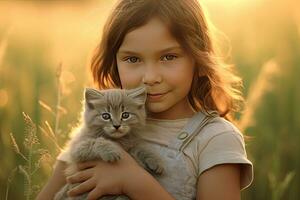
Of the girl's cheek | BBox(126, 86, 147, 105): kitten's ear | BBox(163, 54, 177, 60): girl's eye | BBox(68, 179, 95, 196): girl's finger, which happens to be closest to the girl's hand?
BBox(68, 179, 95, 196): girl's finger

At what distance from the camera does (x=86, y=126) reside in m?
2.62

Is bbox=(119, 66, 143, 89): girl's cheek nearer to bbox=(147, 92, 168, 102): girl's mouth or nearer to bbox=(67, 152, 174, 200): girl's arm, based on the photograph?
bbox=(147, 92, 168, 102): girl's mouth

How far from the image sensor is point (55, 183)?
9.27 feet

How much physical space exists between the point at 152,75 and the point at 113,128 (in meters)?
0.27

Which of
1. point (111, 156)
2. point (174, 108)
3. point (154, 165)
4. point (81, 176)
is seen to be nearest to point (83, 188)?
point (81, 176)

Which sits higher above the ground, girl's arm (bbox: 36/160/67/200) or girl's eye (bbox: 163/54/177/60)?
girl's eye (bbox: 163/54/177/60)

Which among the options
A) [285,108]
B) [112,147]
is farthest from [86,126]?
[285,108]

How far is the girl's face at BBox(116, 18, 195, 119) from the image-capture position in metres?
2.63

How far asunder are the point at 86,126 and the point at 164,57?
41 cm

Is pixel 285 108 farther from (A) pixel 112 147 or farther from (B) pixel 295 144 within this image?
(A) pixel 112 147

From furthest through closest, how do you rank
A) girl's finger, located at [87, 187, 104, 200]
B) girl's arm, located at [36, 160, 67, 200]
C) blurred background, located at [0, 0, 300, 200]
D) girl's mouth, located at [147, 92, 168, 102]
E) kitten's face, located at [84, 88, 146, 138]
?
blurred background, located at [0, 0, 300, 200] < girl's arm, located at [36, 160, 67, 200] < girl's mouth, located at [147, 92, 168, 102] < kitten's face, located at [84, 88, 146, 138] < girl's finger, located at [87, 187, 104, 200]

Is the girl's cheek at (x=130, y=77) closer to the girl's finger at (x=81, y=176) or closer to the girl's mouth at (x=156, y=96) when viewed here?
the girl's mouth at (x=156, y=96)

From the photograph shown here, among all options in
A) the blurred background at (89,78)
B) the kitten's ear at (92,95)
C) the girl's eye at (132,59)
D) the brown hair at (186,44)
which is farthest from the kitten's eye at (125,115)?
the blurred background at (89,78)

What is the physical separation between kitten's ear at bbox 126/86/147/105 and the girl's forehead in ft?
0.57
